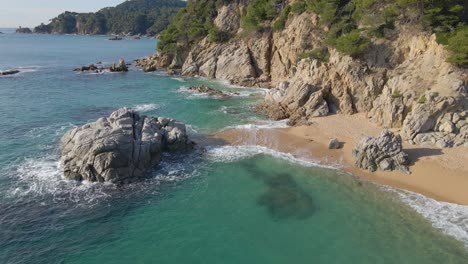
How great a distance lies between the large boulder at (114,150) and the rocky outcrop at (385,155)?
61.0ft

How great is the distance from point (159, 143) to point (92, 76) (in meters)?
52.2

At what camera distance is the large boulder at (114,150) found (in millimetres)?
32500

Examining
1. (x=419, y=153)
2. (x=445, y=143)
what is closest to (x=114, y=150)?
(x=419, y=153)

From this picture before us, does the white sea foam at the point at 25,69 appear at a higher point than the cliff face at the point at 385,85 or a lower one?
lower

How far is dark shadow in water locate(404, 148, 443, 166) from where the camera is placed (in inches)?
1379

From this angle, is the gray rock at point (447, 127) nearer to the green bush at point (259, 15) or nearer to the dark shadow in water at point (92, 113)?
the dark shadow in water at point (92, 113)

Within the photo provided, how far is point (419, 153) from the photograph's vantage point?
3559 cm

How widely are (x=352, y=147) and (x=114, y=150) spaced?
922 inches

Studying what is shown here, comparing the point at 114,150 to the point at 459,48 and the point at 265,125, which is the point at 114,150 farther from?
the point at 459,48

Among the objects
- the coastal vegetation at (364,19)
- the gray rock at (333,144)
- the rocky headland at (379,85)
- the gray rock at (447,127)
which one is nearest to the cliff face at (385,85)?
the gray rock at (447,127)

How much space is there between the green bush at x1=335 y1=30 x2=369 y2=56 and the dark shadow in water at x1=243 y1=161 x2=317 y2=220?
68.8ft

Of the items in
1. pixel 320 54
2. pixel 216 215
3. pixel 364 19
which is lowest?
pixel 216 215

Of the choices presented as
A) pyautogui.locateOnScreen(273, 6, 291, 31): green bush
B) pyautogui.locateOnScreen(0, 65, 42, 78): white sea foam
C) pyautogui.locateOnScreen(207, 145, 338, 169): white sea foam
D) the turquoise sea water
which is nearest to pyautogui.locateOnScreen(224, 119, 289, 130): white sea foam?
pyautogui.locateOnScreen(207, 145, 338, 169): white sea foam

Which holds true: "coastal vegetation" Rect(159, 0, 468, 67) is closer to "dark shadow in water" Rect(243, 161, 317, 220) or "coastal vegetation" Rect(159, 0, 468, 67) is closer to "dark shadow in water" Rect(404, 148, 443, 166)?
"dark shadow in water" Rect(404, 148, 443, 166)
